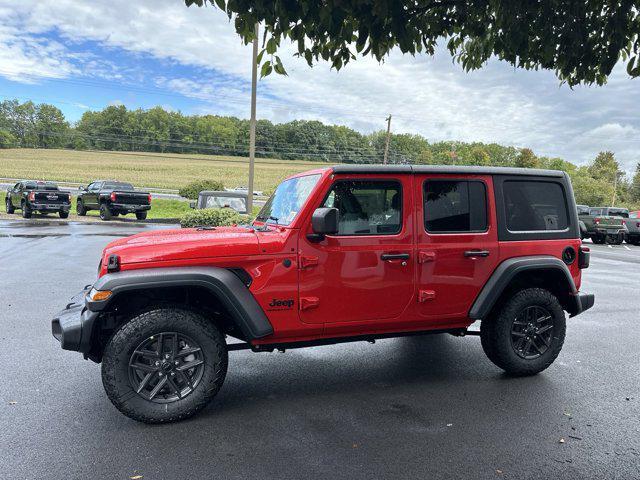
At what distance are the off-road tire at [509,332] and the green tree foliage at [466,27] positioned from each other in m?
1.99

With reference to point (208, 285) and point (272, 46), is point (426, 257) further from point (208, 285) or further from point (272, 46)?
point (272, 46)

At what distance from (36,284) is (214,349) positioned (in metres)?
6.03

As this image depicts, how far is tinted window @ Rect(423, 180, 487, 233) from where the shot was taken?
13.0 ft

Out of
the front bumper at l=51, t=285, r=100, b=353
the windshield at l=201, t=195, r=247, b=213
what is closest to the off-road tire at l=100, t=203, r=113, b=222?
the windshield at l=201, t=195, r=247, b=213

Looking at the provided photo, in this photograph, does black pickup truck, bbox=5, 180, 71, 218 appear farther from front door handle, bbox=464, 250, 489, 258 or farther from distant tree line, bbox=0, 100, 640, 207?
distant tree line, bbox=0, 100, 640, 207

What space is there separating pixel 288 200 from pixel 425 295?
1.43m

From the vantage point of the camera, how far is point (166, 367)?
132 inches

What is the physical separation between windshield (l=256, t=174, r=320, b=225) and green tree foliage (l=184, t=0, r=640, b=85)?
3.09 ft

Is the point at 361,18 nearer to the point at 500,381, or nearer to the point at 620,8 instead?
the point at 620,8

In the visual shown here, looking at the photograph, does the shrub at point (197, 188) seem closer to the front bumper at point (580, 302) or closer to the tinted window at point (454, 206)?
the tinted window at point (454, 206)

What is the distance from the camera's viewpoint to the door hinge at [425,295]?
3.89m

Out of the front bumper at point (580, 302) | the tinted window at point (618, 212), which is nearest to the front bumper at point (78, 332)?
the front bumper at point (580, 302)

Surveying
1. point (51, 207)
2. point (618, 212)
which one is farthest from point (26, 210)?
point (618, 212)

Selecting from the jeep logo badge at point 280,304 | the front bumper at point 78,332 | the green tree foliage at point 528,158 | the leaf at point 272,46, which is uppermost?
the green tree foliage at point 528,158
